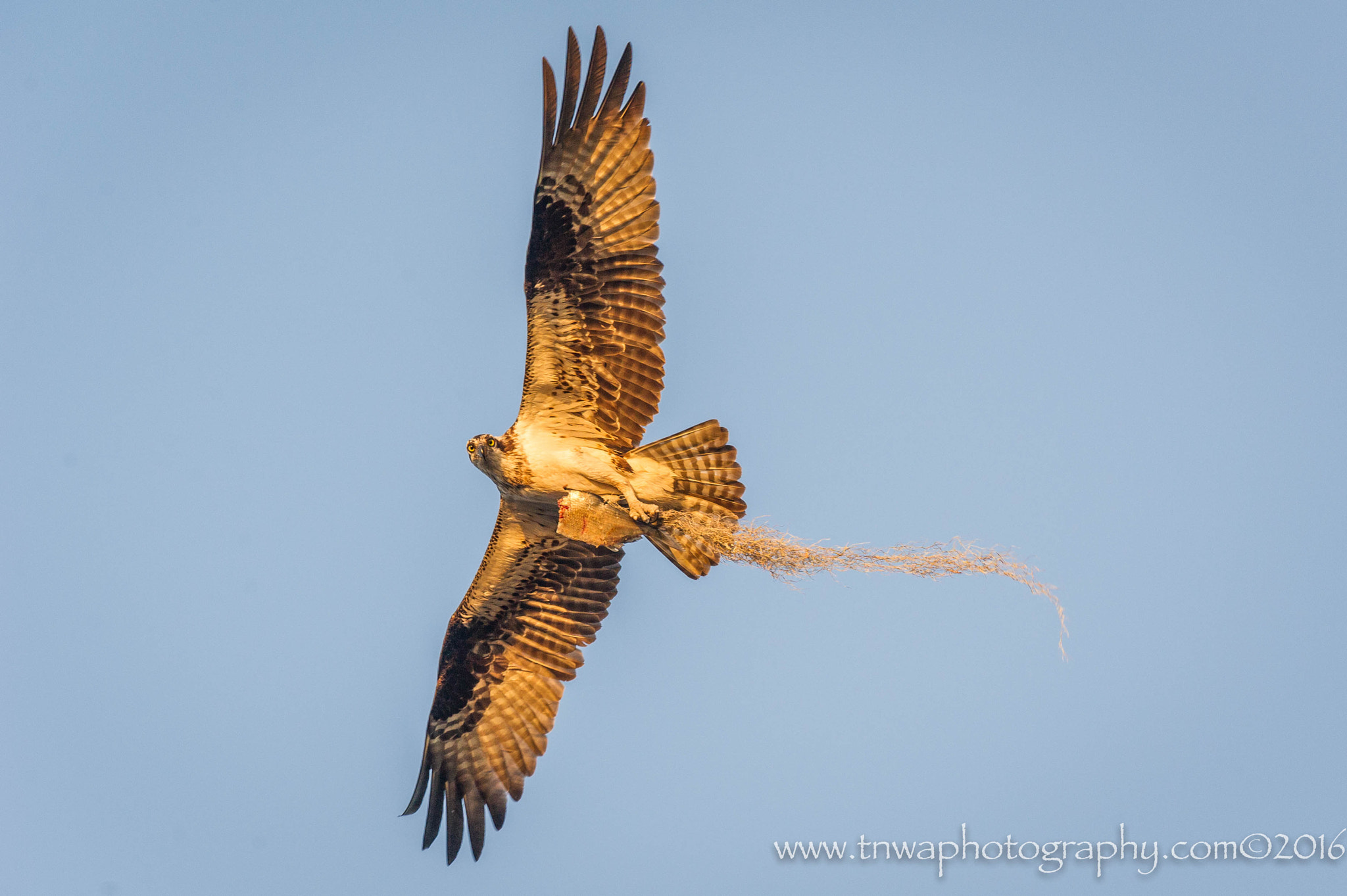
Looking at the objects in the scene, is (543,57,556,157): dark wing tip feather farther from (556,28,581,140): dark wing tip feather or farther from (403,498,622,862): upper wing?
(403,498,622,862): upper wing

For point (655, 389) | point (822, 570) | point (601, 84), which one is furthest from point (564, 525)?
point (601, 84)

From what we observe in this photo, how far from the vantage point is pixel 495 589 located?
11.6 meters

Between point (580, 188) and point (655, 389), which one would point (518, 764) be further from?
point (580, 188)

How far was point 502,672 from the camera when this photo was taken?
1187 centimetres

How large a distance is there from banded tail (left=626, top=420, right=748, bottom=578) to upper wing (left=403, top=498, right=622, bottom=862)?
135cm

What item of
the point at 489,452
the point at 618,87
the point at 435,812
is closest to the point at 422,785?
the point at 435,812

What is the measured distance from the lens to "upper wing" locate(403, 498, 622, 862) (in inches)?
455

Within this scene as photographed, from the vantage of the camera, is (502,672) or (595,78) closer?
(595,78)

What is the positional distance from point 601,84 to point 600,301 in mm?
1732

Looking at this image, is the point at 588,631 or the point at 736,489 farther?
the point at 588,631

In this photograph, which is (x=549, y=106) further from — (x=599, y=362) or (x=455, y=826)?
(x=455, y=826)

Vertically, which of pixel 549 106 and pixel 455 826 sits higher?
pixel 549 106

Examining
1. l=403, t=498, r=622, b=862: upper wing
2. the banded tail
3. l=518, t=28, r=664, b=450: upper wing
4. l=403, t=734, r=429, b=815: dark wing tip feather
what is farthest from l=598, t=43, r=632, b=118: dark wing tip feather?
l=403, t=734, r=429, b=815: dark wing tip feather

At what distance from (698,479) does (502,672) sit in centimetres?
313
